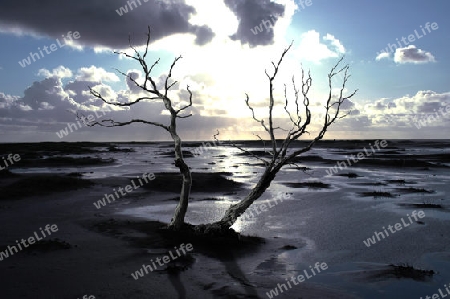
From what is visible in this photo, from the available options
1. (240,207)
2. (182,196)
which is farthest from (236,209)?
(182,196)

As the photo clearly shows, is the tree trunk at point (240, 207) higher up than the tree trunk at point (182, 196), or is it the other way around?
the tree trunk at point (182, 196)

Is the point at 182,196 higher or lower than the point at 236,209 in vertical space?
higher

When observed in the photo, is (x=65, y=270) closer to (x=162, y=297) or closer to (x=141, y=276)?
(x=141, y=276)

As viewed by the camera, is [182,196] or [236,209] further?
[182,196]

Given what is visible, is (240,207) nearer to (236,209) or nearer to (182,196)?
(236,209)

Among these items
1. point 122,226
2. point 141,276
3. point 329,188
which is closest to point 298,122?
point 141,276

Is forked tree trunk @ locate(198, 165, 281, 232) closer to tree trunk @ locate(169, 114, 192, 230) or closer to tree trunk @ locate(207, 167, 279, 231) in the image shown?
tree trunk @ locate(207, 167, 279, 231)

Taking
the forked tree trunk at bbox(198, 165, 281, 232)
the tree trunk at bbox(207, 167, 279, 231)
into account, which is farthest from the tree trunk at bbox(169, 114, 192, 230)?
the tree trunk at bbox(207, 167, 279, 231)

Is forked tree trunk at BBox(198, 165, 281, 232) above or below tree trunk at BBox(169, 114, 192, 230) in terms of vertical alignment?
below

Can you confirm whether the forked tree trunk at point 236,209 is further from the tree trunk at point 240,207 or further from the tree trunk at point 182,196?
the tree trunk at point 182,196

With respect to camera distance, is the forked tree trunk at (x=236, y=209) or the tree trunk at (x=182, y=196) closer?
the forked tree trunk at (x=236, y=209)

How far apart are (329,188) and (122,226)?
19.4 metres

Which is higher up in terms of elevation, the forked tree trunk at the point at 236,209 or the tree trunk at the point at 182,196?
the tree trunk at the point at 182,196

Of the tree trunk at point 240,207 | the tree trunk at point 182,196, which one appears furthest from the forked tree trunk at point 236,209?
the tree trunk at point 182,196
